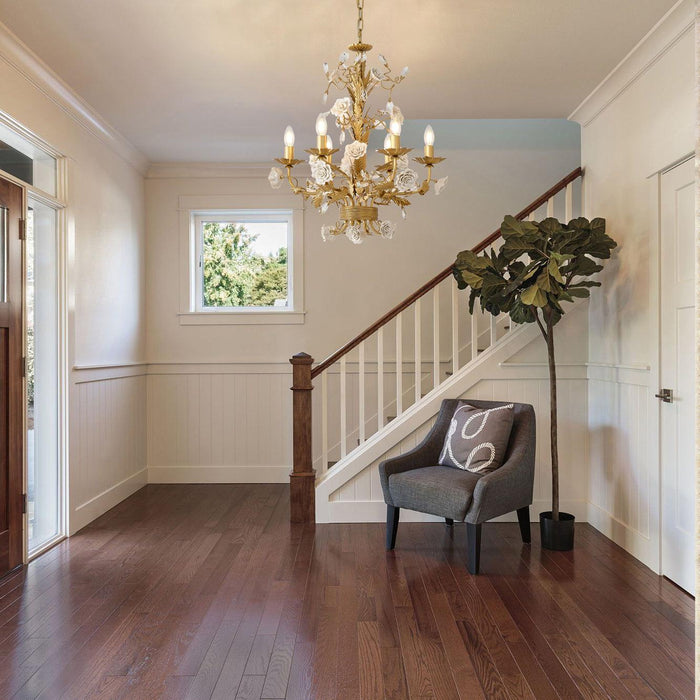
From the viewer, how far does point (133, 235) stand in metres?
5.56

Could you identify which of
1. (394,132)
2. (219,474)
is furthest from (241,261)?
(394,132)

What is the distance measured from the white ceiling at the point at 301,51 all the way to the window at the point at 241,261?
1.38m

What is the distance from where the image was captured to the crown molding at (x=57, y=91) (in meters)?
3.38

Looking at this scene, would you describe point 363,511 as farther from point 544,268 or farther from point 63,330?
point 63,330

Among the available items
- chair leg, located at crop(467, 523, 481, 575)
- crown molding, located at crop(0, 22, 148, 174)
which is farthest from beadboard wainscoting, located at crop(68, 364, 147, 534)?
chair leg, located at crop(467, 523, 481, 575)

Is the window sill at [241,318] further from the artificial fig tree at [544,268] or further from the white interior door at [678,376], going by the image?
the white interior door at [678,376]

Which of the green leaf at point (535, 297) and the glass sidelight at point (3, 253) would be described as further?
the green leaf at point (535, 297)

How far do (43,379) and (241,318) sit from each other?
210 cm

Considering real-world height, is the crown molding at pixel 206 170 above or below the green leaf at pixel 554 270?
above

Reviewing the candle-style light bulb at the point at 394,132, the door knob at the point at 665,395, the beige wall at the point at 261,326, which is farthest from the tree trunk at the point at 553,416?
the beige wall at the point at 261,326

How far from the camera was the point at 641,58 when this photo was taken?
11.6ft

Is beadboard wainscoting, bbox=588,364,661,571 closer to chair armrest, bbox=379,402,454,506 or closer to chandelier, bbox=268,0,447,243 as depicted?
chair armrest, bbox=379,402,454,506

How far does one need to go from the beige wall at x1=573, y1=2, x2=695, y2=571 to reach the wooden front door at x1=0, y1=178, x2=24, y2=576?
3480 millimetres

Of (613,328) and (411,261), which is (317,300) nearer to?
(411,261)
